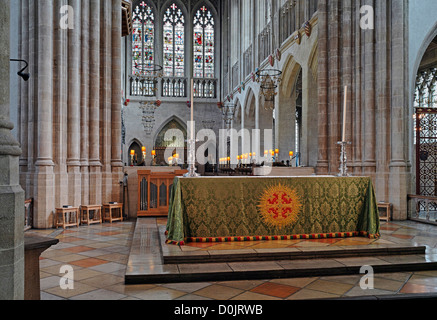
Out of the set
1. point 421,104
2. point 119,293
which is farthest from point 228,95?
point 119,293

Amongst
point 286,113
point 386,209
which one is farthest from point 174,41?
point 386,209

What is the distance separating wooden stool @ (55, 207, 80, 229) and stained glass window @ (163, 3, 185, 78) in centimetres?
1874

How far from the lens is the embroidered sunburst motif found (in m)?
5.41

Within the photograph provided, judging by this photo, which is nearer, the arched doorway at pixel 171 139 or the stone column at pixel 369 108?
the stone column at pixel 369 108

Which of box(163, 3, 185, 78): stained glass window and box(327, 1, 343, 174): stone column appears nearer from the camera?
box(327, 1, 343, 174): stone column

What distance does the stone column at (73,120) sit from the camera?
26.5 feet

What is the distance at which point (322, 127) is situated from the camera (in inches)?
404

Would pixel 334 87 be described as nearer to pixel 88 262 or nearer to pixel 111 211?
pixel 111 211

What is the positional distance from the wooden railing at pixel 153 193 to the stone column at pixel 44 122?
1.88 meters

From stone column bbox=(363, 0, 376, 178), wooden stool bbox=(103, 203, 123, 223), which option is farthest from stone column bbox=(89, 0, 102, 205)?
stone column bbox=(363, 0, 376, 178)

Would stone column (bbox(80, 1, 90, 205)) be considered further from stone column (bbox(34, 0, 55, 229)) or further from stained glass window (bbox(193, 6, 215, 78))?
stained glass window (bbox(193, 6, 215, 78))

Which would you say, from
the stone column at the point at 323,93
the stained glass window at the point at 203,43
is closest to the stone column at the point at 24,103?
the stone column at the point at 323,93

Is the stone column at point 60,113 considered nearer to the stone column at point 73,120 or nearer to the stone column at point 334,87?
the stone column at point 73,120
